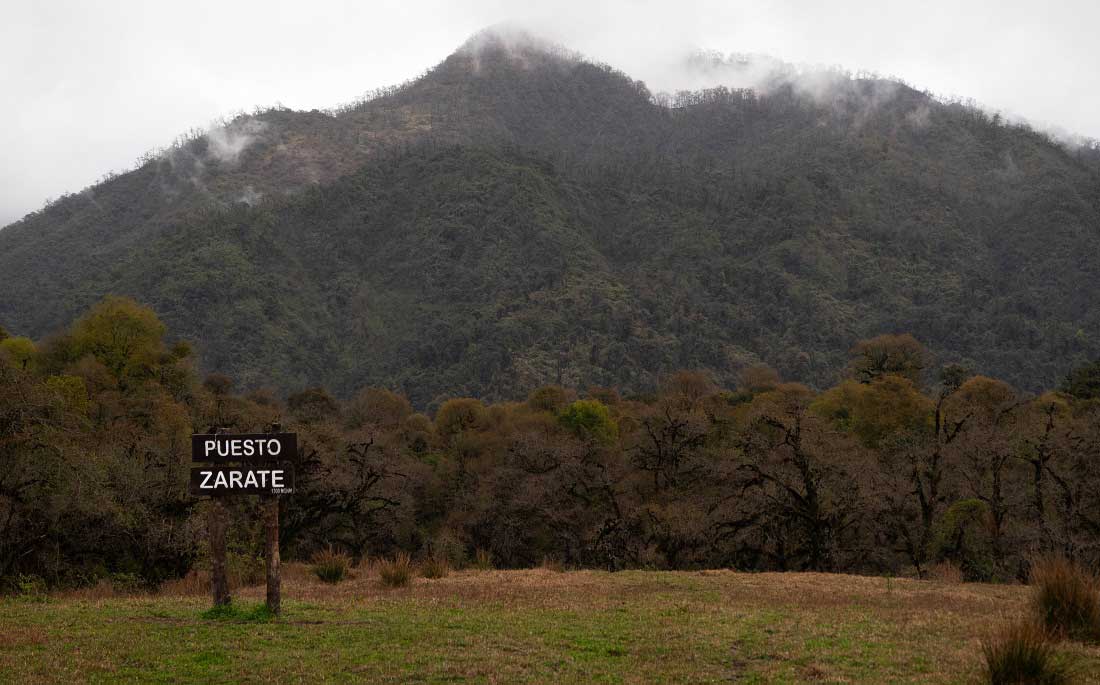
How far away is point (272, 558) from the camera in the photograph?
1449 cm

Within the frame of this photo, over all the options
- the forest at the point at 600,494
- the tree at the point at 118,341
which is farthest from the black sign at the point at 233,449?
the tree at the point at 118,341

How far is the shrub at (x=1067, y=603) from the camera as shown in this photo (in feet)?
37.1

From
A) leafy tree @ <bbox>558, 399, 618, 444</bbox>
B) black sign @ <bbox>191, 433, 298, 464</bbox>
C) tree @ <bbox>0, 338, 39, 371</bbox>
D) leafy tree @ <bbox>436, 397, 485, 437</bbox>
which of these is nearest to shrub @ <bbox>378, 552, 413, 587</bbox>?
black sign @ <bbox>191, 433, 298, 464</bbox>

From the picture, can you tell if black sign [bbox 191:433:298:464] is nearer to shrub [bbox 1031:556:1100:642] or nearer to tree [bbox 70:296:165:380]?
shrub [bbox 1031:556:1100:642]

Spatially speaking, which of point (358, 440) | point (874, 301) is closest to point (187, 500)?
point (358, 440)

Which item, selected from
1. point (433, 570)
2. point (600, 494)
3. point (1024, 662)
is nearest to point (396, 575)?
point (433, 570)

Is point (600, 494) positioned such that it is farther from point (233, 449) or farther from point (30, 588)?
point (233, 449)

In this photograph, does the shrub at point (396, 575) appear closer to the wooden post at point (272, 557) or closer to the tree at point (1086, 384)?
the wooden post at point (272, 557)

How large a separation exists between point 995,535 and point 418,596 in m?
23.1

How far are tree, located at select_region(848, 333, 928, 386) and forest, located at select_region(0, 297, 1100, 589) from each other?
1966 centimetres

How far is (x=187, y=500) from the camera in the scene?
90.2ft

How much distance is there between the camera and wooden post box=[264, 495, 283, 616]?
1436cm

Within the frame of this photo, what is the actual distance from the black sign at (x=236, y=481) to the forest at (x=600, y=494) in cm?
523

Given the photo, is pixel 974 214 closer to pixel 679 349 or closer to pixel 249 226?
pixel 679 349
